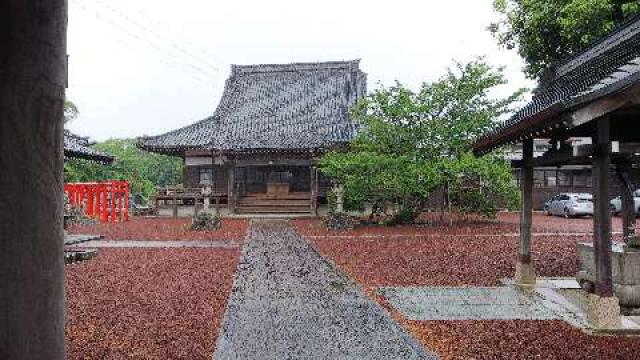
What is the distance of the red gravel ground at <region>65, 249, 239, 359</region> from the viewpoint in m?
5.21

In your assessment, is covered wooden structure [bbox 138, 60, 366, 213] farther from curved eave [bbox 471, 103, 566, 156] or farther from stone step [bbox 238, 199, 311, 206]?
curved eave [bbox 471, 103, 566, 156]

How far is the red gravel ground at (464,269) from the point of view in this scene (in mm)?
5223

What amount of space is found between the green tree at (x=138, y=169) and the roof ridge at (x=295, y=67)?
11.3m

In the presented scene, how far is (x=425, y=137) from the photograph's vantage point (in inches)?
807

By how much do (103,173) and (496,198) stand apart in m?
26.2

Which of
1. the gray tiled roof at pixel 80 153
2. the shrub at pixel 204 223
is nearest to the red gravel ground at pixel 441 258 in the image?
the shrub at pixel 204 223

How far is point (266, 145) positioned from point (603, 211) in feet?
76.3

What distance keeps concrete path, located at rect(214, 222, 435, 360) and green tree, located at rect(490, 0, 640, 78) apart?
9792 millimetres

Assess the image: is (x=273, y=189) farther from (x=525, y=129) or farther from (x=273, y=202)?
(x=525, y=129)

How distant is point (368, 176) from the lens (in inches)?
820

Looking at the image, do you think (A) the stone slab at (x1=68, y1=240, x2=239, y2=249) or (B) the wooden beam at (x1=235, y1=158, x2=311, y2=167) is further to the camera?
(B) the wooden beam at (x1=235, y1=158, x2=311, y2=167)

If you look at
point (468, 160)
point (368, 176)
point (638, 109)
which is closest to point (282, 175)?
point (368, 176)

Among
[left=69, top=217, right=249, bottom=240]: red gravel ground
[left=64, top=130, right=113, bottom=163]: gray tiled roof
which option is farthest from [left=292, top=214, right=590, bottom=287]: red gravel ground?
[left=64, top=130, right=113, bottom=163]: gray tiled roof

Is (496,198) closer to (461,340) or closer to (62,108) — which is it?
(461,340)
